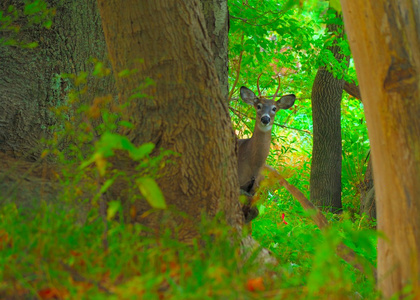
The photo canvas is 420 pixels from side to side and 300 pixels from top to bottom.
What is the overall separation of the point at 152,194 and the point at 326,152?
696 cm

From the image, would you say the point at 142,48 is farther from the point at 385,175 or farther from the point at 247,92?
the point at 247,92

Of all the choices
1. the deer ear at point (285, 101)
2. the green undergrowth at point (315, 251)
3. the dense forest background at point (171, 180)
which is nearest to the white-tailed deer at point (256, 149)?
the deer ear at point (285, 101)

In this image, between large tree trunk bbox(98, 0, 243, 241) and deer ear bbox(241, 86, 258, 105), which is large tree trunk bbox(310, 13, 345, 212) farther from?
large tree trunk bbox(98, 0, 243, 241)

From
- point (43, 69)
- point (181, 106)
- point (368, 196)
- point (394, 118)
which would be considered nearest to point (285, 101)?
point (368, 196)

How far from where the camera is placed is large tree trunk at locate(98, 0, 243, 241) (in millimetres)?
2809

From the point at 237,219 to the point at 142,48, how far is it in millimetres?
1082

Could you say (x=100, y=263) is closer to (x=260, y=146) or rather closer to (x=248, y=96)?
(x=260, y=146)

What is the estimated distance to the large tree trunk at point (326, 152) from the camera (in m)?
8.52

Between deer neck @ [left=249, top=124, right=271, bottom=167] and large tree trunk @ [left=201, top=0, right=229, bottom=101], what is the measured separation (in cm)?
164

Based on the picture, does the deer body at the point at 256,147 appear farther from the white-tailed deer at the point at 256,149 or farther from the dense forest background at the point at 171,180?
the dense forest background at the point at 171,180

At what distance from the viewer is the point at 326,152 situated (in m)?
8.66

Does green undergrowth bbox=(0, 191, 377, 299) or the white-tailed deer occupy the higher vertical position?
the white-tailed deer

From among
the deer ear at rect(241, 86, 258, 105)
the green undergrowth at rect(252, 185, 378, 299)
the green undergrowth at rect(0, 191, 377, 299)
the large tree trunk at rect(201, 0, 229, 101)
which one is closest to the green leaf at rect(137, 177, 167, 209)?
the green undergrowth at rect(0, 191, 377, 299)

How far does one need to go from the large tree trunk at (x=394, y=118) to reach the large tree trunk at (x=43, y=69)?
2.44 m
